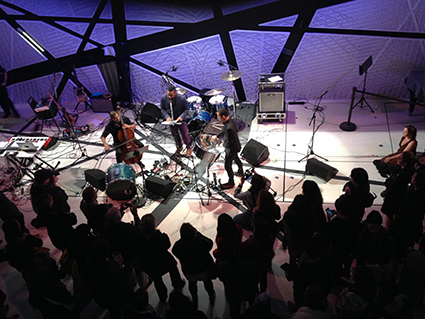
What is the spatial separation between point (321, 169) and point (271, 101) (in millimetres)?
2537

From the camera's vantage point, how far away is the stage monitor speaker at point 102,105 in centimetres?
897

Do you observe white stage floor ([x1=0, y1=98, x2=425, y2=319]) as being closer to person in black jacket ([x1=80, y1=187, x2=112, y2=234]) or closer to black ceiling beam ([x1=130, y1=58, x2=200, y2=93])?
person in black jacket ([x1=80, y1=187, x2=112, y2=234])

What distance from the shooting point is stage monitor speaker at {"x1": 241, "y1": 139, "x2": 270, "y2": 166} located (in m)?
6.59

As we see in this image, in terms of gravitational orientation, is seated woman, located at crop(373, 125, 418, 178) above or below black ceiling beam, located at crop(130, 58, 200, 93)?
below

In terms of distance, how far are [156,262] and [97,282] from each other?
0.60m

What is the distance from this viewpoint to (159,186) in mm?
5906

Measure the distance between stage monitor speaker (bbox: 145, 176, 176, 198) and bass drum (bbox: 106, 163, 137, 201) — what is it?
41cm

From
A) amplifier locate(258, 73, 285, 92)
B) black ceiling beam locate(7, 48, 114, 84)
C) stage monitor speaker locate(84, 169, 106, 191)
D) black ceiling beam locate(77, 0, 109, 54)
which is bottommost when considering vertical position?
stage monitor speaker locate(84, 169, 106, 191)

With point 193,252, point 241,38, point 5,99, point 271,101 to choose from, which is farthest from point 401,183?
point 5,99

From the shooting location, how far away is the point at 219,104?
7.95 meters

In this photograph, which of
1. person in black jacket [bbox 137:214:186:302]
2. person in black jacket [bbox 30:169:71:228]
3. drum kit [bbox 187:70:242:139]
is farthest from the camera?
drum kit [bbox 187:70:242:139]

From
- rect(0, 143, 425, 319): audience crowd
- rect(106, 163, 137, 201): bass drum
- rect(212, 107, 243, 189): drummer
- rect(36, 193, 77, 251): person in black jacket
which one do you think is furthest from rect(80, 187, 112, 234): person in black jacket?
rect(212, 107, 243, 189): drummer

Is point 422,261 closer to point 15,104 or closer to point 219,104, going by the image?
point 219,104

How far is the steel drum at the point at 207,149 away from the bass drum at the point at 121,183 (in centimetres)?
109
